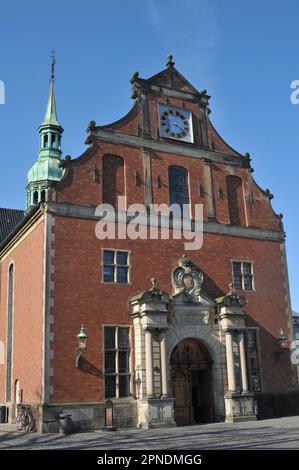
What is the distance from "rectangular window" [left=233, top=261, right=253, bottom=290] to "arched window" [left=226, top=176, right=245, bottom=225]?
6.95 ft

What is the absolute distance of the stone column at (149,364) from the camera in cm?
2131

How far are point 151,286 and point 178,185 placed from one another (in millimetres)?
5391

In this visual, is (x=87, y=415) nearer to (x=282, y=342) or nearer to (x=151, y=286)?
(x=151, y=286)

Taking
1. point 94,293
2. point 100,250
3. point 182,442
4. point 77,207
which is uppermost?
point 77,207

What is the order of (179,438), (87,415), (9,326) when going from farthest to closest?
(9,326), (87,415), (179,438)

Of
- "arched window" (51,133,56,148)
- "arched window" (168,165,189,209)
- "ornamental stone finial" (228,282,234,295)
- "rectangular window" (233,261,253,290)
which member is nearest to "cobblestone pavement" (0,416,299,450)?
"ornamental stone finial" (228,282,234,295)

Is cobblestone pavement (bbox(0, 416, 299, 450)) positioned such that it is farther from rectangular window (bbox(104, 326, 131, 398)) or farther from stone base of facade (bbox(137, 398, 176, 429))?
rectangular window (bbox(104, 326, 131, 398))

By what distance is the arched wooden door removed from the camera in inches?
914

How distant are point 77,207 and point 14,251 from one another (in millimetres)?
6341

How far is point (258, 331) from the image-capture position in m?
26.1

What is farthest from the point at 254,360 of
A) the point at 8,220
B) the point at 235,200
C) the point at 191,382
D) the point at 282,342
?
the point at 8,220

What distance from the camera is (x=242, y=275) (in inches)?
1051

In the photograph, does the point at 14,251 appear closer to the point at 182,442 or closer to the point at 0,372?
the point at 0,372

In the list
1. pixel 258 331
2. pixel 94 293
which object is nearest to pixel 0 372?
pixel 94 293
